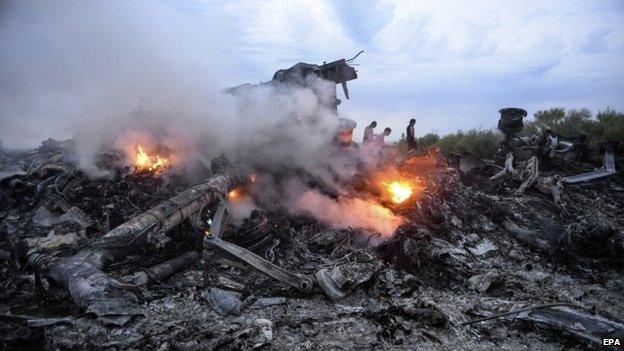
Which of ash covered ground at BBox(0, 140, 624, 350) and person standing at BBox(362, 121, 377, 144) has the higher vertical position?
person standing at BBox(362, 121, 377, 144)

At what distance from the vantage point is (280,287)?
18.1 ft

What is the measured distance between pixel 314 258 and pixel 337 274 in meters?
1.43

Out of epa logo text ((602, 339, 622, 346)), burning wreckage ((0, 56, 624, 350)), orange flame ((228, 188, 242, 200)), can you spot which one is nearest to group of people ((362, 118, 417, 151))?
burning wreckage ((0, 56, 624, 350))

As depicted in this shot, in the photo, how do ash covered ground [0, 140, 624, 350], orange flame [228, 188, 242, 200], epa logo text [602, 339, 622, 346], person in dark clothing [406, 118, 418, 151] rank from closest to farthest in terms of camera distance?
epa logo text [602, 339, 622, 346] → ash covered ground [0, 140, 624, 350] → orange flame [228, 188, 242, 200] → person in dark clothing [406, 118, 418, 151]

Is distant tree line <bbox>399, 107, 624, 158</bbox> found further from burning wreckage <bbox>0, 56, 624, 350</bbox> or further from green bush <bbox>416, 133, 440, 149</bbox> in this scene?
burning wreckage <bbox>0, 56, 624, 350</bbox>

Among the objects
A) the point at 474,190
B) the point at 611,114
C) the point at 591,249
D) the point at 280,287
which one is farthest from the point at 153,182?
the point at 611,114

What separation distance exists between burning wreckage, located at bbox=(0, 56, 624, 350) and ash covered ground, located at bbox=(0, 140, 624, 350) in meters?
0.03

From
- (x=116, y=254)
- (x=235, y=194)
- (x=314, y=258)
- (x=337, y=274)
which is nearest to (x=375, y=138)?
(x=235, y=194)

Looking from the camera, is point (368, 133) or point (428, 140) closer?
point (368, 133)

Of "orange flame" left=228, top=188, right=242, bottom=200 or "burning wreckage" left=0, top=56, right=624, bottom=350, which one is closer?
"burning wreckage" left=0, top=56, right=624, bottom=350

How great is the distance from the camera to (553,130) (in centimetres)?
1591

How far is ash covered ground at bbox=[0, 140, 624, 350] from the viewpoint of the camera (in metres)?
4.18

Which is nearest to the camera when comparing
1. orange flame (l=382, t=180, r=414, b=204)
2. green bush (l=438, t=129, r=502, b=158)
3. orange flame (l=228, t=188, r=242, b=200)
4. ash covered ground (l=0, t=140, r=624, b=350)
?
ash covered ground (l=0, t=140, r=624, b=350)

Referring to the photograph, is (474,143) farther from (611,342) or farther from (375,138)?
(611,342)
